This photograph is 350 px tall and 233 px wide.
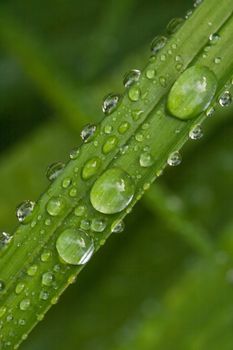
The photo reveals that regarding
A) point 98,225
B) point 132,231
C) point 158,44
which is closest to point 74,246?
point 98,225

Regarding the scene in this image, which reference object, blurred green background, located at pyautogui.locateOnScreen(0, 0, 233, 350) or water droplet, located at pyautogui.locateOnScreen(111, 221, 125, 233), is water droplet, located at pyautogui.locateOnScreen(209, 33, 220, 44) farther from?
blurred green background, located at pyautogui.locateOnScreen(0, 0, 233, 350)

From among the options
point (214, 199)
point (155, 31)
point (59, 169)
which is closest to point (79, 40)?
point (155, 31)

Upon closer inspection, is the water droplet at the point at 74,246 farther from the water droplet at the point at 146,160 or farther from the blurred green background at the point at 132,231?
the blurred green background at the point at 132,231

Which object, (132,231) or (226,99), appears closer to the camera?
(226,99)

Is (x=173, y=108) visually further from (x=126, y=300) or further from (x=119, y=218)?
(x=126, y=300)

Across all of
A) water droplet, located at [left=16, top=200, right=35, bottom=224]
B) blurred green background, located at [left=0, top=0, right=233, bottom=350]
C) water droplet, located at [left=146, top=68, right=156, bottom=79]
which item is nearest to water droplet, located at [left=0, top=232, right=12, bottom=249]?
water droplet, located at [left=16, top=200, right=35, bottom=224]

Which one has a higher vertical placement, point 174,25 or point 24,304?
point 174,25

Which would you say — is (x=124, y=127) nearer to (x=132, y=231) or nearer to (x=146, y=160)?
(x=146, y=160)
